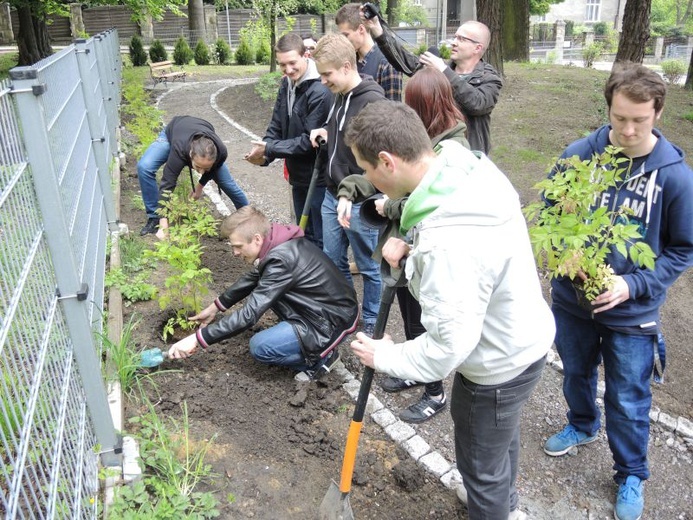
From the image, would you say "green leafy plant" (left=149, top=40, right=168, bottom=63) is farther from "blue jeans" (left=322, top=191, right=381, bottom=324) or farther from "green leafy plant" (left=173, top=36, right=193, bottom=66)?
"blue jeans" (left=322, top=191, right=381, bottom=324)

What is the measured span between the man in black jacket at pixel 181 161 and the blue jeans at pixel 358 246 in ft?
4.55

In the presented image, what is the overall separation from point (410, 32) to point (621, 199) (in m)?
35.7

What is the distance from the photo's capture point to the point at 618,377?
2834 millimetres

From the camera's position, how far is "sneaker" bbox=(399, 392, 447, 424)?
3.56 m

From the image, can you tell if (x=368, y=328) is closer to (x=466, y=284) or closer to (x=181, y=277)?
(x=181, y=277)

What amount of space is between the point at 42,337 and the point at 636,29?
11.7 meters

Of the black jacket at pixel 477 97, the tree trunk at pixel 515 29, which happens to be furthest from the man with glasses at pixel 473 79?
the tree trunk at pixel 515 29

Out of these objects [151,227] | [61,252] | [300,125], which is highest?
[300,125]

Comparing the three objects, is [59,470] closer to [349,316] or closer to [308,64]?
[349,316]

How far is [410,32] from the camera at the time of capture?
3553cm

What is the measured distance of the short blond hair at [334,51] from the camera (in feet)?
11.9

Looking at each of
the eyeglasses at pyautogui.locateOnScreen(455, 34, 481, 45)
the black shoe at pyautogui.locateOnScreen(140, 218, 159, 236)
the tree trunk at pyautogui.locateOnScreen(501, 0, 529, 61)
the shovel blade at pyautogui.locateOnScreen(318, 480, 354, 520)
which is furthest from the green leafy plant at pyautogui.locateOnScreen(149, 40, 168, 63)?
the shovel blade at pyautogui.locateOnScreen(318, 480, 354, 520)

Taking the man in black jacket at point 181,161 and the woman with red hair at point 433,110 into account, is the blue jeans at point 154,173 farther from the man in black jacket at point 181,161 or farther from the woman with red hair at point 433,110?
the woman with red hair at point 433,110

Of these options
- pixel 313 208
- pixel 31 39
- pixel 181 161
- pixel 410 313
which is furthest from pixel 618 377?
pixel 31 39
